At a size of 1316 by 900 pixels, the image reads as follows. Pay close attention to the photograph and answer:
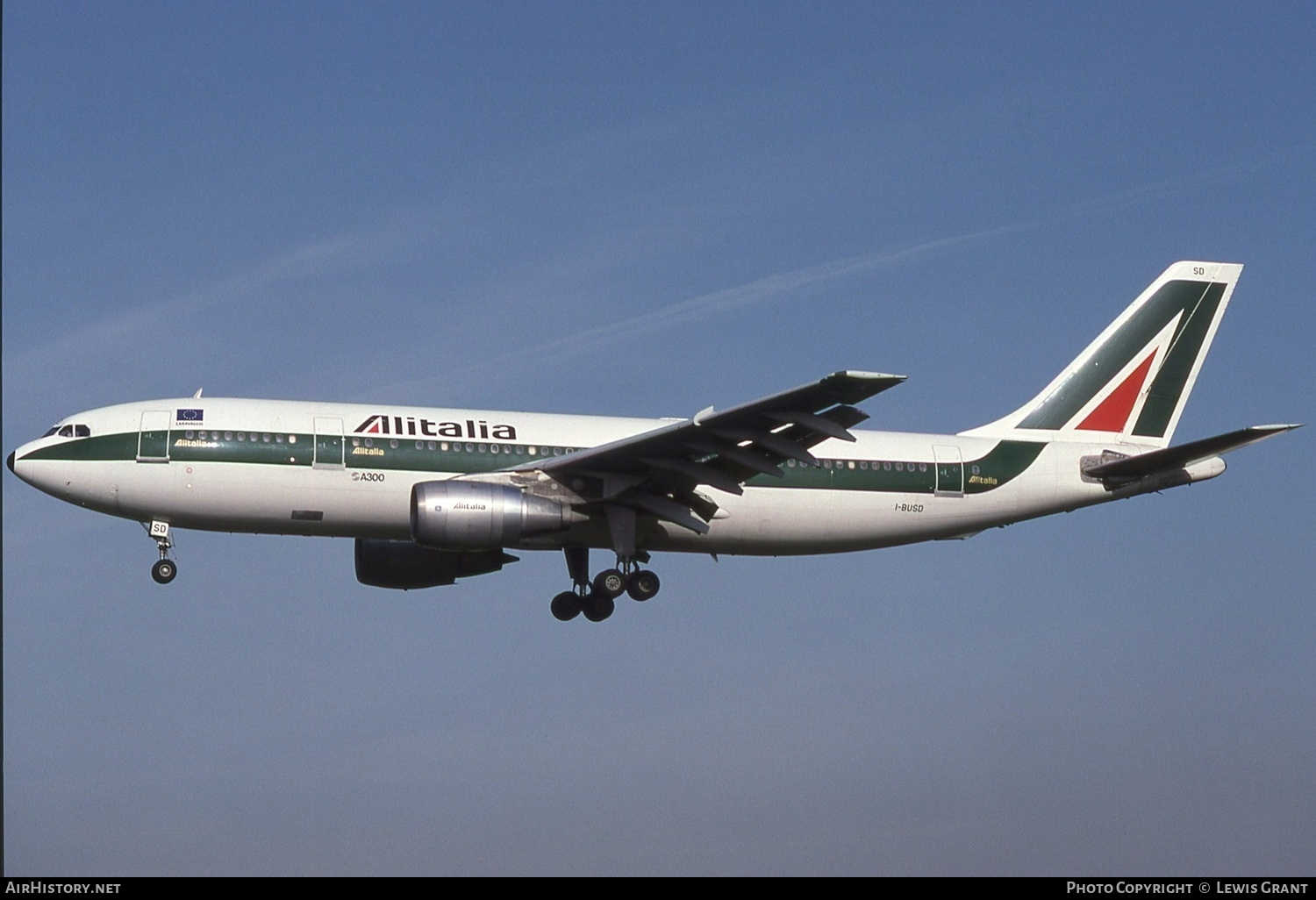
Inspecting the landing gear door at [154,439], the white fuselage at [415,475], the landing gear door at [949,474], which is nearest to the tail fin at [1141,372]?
the white fuselage at [415,475]

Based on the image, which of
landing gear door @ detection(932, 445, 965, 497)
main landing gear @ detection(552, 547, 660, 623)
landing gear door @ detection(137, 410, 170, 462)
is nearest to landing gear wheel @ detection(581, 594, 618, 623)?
main landing gear @ detection(552, 547, 660, 623)

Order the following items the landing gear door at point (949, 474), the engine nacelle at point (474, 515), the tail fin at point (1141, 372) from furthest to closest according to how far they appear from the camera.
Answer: the tail fin at point (1141, 372) → the landing gear door at point (949, 474) → the engine nacelle at point (474, 515)

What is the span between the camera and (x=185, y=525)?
38656mm

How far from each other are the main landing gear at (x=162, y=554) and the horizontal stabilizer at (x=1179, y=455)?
2161 cm

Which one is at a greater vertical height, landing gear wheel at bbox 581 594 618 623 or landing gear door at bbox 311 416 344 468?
landing gear door at bbox 311 416 344 468

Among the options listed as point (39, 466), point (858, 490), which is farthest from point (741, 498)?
point (39, 466)

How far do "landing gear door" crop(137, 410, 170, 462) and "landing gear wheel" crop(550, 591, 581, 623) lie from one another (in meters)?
10.2

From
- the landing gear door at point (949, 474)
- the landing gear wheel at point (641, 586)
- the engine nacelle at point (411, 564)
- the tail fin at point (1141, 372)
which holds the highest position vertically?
the tail fin at point (1141, 372)

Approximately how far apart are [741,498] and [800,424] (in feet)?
17.3

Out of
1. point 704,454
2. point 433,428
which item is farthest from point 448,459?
point 704,454

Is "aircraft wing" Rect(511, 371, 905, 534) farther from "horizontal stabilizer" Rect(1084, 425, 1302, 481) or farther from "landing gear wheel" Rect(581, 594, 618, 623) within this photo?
"horizontal stabilizer" Rect(1084, 425, 1302, 481)

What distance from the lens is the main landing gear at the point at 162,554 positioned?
1522 inches

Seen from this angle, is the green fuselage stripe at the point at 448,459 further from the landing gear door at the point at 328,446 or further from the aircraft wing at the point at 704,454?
the aircraft wing at the point at 704,454

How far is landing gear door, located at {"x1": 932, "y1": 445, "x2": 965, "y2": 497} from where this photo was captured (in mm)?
42125
